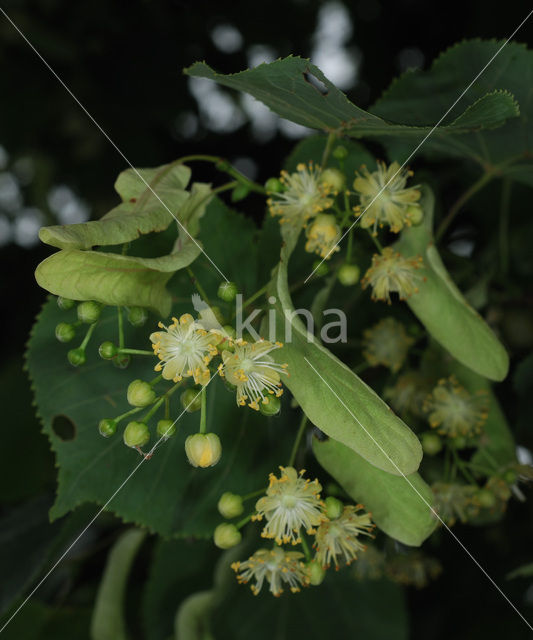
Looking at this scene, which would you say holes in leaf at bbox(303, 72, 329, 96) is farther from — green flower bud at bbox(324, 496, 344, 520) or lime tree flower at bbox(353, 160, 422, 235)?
green flower bud at bbox(324, 496, 344, 520)

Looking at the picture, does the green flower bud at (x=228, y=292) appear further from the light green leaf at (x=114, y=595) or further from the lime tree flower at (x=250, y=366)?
the light green leaf at (x=114, y=595)

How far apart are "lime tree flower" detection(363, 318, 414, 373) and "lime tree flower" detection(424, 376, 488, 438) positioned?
0.07 m

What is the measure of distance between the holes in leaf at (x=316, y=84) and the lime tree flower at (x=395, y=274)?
0.22 metres

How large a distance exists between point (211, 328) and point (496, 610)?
1.19 m

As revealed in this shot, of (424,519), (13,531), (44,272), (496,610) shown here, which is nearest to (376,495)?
(424,519)

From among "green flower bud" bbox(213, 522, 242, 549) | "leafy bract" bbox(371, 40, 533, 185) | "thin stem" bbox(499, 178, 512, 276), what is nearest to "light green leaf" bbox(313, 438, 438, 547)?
"green flower bud" bbox(213, 522, 242, 549)

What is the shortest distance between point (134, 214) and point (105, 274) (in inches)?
3.7

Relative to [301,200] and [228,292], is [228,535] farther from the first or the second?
[301,200]

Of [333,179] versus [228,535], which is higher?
[333,179]

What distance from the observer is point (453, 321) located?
2.78ft

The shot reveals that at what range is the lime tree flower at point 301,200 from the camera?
86 centimetres

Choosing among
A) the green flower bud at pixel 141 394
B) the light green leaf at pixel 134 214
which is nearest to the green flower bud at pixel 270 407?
the green flower bud at pixel 141 394

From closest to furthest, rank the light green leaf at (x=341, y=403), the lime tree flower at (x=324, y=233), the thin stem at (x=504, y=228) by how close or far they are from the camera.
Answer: the light green leaf at (x=341, y=403) < the lime tree flower at (x=324, y=233) < the thin stem at (x=504, y=228)

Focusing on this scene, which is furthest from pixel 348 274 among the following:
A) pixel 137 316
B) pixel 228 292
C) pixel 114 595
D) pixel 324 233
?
pixel 114 595
